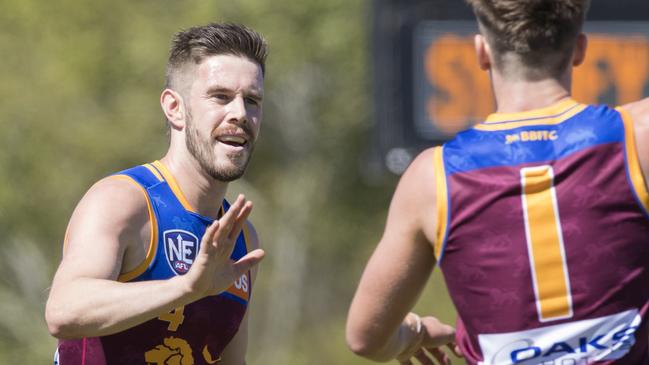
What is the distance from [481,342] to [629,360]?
0.37 metres

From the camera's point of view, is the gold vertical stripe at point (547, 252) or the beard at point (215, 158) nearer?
the gold vertical stripe at point (547, 252)

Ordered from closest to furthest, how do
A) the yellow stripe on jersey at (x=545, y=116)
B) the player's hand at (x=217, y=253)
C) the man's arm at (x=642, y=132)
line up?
the man's arm at (x=642, y=132) < the yellow stripe on jersey at (x=545, y=116) < the player's hand at (x=217, y=253)

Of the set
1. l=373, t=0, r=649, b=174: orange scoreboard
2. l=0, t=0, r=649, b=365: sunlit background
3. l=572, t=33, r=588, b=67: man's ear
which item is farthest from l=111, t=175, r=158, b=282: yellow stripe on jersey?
l=0, t=0, r=649, b=365: sunlit background

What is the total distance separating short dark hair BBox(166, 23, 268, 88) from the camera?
4922 millimetres

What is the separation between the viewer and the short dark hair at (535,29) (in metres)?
3.34

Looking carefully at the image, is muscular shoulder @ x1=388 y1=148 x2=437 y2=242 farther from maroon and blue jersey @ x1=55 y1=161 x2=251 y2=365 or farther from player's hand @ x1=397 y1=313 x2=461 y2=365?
maroon and blue jersey @ x1=55 y1=161 x2=251 y2=365

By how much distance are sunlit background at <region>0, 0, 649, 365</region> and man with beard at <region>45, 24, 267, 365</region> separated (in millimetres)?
14478

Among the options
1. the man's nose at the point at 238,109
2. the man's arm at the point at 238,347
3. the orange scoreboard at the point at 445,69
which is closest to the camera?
the man's nose at the point at 238,109

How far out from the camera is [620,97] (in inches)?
396

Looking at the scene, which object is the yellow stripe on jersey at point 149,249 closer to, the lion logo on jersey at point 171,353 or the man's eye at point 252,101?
the lion logo on jersey at point 171,353

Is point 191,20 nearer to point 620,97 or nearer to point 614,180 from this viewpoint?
point 620,97

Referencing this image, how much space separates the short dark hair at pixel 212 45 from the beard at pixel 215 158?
0.78ft

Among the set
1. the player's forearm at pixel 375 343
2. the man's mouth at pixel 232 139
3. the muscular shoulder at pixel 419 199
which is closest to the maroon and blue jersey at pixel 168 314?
the man's mouth at pixel 232 139

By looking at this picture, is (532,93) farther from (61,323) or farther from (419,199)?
(61,323)
